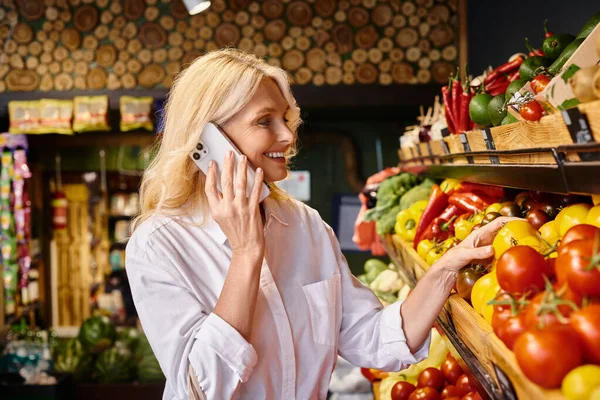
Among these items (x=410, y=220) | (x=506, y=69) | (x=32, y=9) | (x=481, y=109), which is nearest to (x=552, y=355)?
(x=481, y=109)

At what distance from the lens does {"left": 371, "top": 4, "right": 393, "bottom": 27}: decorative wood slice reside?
224 inches

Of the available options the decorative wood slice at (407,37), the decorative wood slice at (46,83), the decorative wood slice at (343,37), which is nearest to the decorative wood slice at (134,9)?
the decorative wood slice at (46,83)

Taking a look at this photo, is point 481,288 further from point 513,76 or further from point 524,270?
point 513,76

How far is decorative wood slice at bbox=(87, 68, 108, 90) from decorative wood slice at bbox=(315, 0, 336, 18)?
2095 millimetres

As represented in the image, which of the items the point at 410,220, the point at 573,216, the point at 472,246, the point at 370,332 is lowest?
the point at 370,332

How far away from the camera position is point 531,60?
5.61 ft

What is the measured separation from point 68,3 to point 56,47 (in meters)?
0.43

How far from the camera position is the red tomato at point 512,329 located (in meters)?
1.02

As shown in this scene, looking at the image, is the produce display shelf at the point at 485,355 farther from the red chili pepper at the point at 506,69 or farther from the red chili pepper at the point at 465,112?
the red chili pepper at the point at 506,69

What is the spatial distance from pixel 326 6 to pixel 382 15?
524mm

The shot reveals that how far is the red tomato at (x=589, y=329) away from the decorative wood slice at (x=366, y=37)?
16.6ft

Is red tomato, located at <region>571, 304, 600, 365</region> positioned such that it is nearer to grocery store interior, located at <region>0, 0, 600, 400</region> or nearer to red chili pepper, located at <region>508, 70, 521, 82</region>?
grocery store interior, located at <region>0, 0, 600, 400</region>

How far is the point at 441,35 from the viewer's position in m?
5.65

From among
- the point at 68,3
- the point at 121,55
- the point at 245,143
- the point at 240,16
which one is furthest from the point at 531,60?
the point at 68,3
